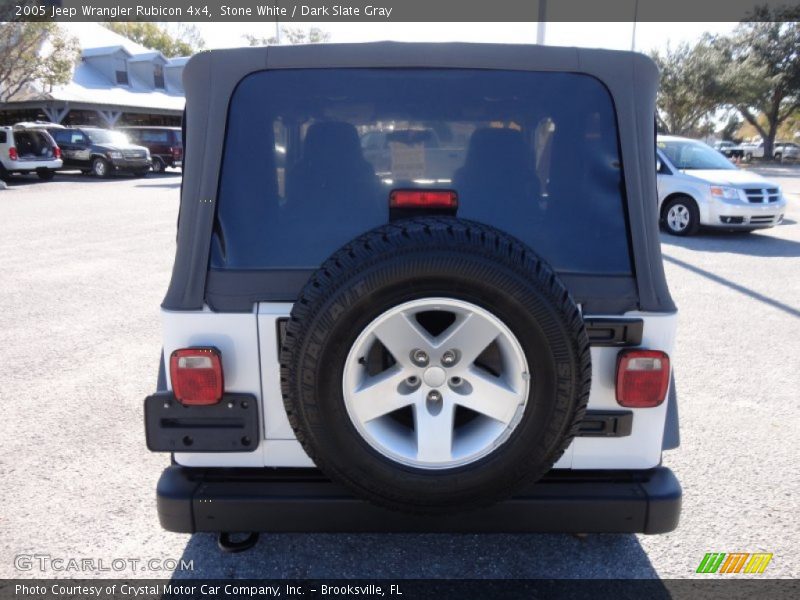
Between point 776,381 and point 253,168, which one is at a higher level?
point 253,168

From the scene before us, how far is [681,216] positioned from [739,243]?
3.50 feet

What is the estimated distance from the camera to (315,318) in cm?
190

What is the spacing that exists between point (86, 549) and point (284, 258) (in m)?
1.66

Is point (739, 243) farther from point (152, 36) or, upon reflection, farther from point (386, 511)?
point (152, 36)

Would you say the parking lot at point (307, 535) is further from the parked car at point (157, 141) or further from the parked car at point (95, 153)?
the parked car at point (157, 141)

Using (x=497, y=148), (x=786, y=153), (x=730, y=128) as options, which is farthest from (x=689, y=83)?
(x=497, y=148)

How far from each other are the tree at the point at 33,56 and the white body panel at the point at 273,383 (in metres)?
28.8

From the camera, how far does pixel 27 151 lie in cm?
2161

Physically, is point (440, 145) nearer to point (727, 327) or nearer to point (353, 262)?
point (353, 262)

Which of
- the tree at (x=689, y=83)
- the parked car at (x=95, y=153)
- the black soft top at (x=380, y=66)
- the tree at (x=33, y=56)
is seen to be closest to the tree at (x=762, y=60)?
the tree at (x=689, y=83)

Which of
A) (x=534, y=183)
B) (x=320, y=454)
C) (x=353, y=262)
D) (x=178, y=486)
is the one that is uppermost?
(x=534, y=183)

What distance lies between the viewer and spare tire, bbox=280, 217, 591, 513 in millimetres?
1877

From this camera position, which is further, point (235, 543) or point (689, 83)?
point (689, 83)

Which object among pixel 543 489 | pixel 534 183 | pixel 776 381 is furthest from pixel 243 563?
pixel 776 381
